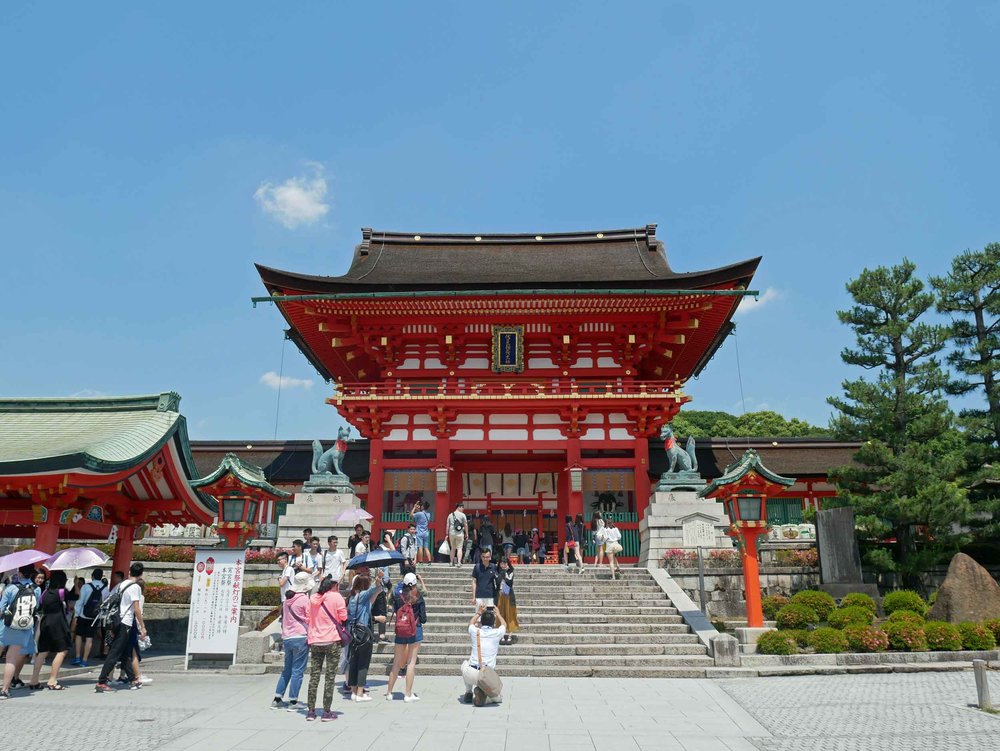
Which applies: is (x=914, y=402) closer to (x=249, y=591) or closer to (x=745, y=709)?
(x=745, y=709)

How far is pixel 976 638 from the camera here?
12992 mm

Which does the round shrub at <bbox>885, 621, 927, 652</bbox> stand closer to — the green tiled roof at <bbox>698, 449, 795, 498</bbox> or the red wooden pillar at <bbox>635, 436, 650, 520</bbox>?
the green tiled roof at <bbox>698, 449, 795, 498</bbox>

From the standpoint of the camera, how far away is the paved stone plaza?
7660 mm

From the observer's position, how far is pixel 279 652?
13242 millimetres

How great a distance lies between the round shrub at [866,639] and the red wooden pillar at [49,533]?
1477cm

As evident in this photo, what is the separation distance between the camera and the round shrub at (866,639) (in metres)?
12.9

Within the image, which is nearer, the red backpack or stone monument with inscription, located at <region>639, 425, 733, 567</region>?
Answer: the red backpack

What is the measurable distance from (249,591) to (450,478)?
9.15m

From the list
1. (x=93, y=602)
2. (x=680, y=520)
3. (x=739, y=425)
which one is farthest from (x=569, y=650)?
(x=739, y=425)

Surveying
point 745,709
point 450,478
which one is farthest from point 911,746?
point 450,478

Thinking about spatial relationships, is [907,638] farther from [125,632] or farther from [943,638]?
[125,632]

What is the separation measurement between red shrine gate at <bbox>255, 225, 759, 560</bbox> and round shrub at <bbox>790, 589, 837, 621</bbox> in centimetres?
735

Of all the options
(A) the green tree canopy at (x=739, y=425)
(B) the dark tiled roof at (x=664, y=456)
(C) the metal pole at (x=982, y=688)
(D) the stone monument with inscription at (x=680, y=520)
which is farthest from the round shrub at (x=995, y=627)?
(A) the green tree canopy at (x=739, y=425)

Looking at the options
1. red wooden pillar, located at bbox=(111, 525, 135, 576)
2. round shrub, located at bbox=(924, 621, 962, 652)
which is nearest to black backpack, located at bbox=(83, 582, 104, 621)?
red wooden pillar, located at bbox=(111, 525, 135, 576)
